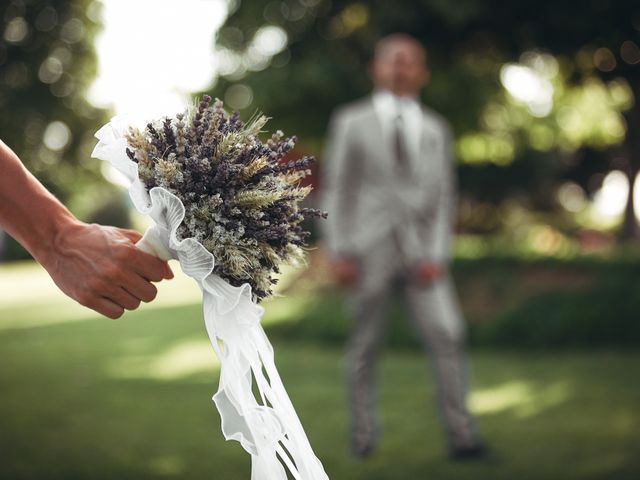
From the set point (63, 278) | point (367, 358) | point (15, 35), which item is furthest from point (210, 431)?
point (15, 35)

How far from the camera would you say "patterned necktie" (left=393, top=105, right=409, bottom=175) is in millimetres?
4934

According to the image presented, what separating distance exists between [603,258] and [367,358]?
19.5 ft

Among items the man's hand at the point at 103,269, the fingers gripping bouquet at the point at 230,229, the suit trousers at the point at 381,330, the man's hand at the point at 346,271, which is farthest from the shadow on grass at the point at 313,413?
the man's hand at the point at 103,269

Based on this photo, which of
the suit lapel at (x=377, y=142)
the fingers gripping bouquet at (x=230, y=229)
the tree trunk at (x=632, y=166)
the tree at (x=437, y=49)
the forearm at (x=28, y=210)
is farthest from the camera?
the tree trunk at (x=632, y=166)

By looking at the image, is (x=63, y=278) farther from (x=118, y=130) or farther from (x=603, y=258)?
(x=603, y=258)

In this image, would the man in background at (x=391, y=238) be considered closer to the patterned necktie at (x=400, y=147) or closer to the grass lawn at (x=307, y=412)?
the patterned necktie at (x=400, y=147)

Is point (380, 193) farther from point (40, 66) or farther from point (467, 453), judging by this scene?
point (40, 66)

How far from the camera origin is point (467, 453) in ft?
15.9

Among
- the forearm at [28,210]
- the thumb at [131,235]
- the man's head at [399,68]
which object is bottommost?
the thumb at [131,235]

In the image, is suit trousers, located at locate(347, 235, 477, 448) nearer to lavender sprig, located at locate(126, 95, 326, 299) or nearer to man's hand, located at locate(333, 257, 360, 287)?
man's hand, located at locate(333, 257, 360, 287)

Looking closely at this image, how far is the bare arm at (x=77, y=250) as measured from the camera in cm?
203

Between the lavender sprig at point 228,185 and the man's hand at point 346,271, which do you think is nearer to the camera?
the lavender sprig at point 228,185

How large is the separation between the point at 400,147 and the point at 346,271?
2.91 feet

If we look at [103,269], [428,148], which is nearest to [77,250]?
[103,269]
